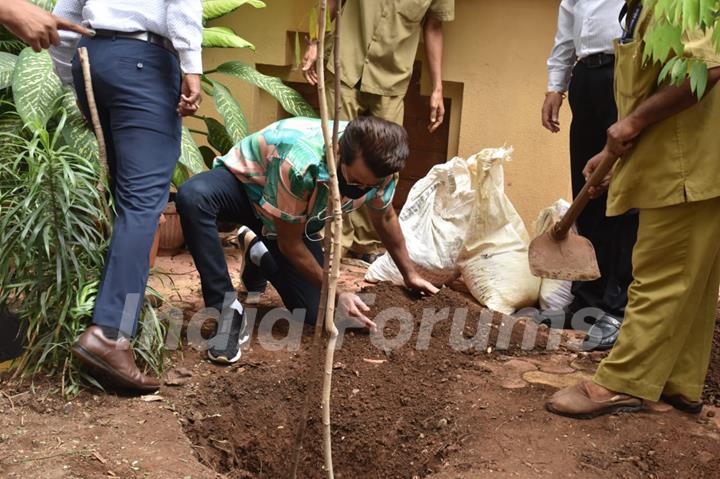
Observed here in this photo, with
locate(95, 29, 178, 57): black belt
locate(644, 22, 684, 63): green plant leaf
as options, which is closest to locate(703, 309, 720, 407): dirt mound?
locate(644, 22, 684, 63): green plant leaf

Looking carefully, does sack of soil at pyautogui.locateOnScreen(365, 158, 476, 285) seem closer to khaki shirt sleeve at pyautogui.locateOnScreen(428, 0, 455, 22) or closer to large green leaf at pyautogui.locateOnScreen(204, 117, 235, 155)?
khaki shirt sleeve at pyautogui.locateOnScreen(428, 0, 455, 22)

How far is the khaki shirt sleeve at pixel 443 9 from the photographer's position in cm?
481

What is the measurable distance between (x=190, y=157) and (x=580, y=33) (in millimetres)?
1996

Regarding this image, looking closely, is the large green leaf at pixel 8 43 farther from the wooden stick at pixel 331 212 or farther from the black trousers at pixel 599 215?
the wooden stick at pixel 331 212

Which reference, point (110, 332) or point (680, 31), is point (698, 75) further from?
point (110, 332)

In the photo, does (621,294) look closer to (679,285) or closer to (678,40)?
(679,285)

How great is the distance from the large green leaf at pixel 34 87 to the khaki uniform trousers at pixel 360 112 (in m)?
1.48

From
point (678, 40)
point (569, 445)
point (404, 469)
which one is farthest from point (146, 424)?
point (678, 40)

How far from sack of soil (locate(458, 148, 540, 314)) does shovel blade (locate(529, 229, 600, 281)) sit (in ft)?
1.56

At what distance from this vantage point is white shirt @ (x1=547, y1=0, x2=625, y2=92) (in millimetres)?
3744

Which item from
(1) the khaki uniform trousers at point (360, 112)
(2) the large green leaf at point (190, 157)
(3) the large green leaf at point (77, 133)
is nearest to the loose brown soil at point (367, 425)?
(3) the large green leaf at point (77, 133)

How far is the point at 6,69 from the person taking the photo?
432 cm

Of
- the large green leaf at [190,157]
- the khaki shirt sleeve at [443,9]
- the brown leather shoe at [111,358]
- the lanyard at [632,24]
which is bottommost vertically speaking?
the brown leather shoe at [111,358]

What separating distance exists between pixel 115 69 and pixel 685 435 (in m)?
2.30
